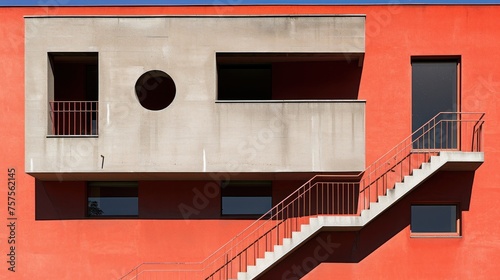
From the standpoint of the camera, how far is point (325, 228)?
512 inches

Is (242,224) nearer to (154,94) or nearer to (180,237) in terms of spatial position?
(180,237)

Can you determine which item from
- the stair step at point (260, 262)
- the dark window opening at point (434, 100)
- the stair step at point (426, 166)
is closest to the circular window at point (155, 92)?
the stair step at point (260, 262)

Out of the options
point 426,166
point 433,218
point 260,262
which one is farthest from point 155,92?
point 433,218

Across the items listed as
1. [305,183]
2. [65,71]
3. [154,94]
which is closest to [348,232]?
[305,183]

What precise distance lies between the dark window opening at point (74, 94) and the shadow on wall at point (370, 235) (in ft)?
23.5

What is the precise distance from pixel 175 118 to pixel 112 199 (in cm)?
379

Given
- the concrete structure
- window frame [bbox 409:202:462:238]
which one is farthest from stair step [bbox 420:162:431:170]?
window frame [bbox 409:202:462:238]

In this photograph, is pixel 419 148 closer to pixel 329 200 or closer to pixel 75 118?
pixel 329 200

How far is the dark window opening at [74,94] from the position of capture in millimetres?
13422

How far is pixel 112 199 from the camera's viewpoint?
1450cm

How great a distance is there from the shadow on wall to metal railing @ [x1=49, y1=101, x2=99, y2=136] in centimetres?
698

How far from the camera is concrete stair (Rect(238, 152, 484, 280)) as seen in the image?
1257 cm

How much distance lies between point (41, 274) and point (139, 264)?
2.93 m

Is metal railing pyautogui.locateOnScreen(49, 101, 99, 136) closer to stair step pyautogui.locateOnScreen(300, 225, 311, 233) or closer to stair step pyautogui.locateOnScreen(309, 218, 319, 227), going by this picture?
stair step pyautogui.locateOnScreen(300, 225, 311, 233)
